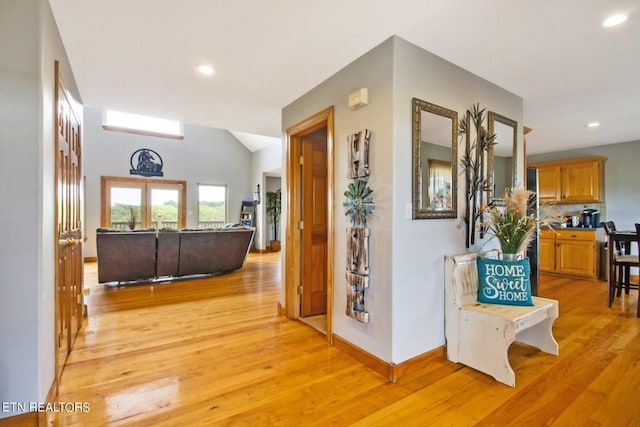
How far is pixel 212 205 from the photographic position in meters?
8.92

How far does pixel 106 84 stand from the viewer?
296 cm

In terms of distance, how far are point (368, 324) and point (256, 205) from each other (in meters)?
7.33

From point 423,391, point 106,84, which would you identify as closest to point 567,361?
point 423,391

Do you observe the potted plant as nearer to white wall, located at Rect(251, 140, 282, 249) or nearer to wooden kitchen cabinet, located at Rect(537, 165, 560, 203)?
white wall, located at Rect(251, 140, 282, 249)

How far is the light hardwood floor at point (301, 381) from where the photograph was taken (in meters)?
1.72

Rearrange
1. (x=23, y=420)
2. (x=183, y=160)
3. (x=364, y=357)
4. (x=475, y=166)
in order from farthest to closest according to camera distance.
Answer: (x=183, y=160) → (x=475, y=166) → (x=364, y=357) → (x=23, y=420)

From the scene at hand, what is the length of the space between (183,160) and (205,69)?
6494mm

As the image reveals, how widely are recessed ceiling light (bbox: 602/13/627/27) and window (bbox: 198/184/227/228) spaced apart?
8.54m

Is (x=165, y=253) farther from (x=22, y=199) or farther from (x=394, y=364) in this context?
(x=394, y=364)

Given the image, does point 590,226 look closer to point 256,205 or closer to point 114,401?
point 114,401

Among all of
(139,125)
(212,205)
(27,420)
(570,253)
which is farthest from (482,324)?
(139,125)

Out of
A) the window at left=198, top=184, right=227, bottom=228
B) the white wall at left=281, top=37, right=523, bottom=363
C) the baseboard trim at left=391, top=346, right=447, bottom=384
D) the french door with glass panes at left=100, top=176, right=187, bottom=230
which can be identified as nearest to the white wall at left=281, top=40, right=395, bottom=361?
the white wall at left=281, top=37, right=523, bottom=363

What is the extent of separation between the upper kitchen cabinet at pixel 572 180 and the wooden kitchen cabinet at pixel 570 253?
2.39ft

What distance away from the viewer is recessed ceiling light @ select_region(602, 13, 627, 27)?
6.26ft
